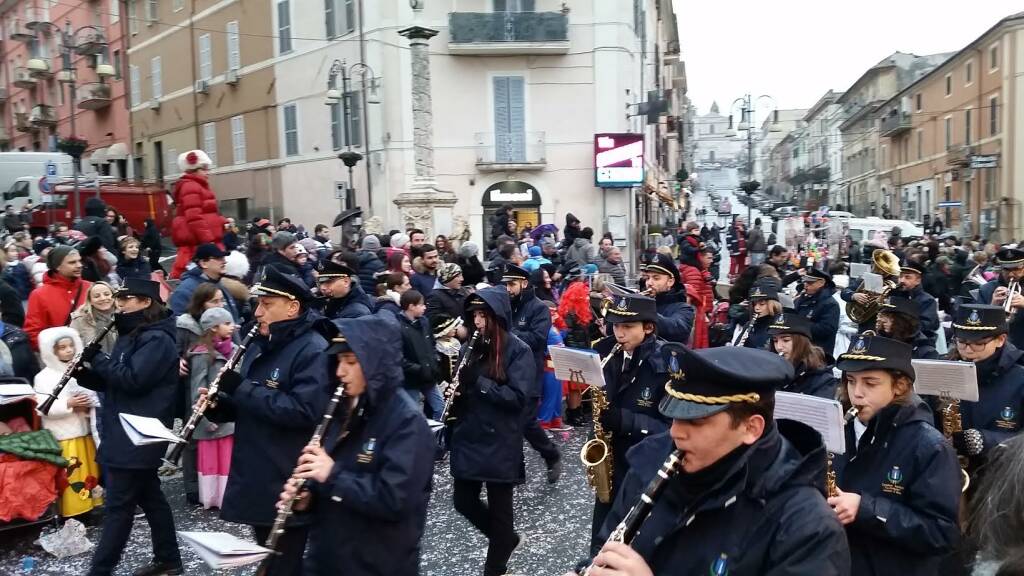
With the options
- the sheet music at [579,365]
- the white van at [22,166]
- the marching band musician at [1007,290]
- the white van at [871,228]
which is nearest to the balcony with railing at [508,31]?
the white van at [871,228]

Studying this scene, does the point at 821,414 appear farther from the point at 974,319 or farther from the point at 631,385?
the point at 974,319

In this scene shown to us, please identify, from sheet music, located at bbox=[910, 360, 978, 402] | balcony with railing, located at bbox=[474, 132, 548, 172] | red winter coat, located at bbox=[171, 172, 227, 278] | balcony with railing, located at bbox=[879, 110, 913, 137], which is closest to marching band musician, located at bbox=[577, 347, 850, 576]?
sheet music, located at bbox=[910, 360, 978, 402]

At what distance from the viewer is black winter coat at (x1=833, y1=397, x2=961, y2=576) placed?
332 centimetres

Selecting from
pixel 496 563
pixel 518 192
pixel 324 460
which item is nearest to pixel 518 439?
pixel 496 563

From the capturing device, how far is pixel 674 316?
6.94 m

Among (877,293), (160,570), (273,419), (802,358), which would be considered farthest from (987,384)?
(160,570)

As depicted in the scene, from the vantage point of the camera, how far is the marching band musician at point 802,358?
4.95m

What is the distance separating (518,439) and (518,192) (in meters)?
20.7

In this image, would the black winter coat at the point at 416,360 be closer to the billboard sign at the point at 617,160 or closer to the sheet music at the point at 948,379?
the sheet music at the point at 948,379

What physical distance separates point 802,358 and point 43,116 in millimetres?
45622

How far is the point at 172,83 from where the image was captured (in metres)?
34.6

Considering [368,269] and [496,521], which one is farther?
[368,269]

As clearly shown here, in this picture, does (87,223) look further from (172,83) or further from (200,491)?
(172,83)

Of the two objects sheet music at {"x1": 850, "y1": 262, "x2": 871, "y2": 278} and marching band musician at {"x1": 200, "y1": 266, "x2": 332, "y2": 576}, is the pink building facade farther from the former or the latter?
marching band musician at {"x1": 200, "y1": 266, "x2": 332, "y2": 576}
